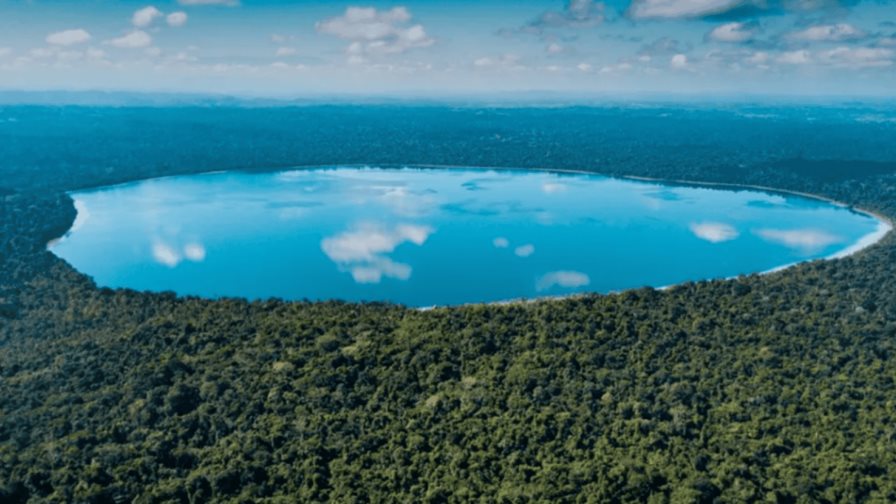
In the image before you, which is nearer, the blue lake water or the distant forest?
the distant forest

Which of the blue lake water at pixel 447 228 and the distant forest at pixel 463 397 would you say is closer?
the distant forest at pixel 463 397

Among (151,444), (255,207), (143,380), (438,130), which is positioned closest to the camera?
(151,444)

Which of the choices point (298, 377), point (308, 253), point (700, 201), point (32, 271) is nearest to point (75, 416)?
point (298, 377)

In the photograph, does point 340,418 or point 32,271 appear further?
point 32,271

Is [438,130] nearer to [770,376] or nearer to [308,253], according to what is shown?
[308,253]

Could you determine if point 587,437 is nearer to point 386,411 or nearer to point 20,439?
point 386,411

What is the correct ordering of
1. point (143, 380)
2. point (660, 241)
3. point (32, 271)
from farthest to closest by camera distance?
point (660, 241), point (32, 271), point (143, 380)

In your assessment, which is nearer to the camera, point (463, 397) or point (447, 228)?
point (463, 397)
